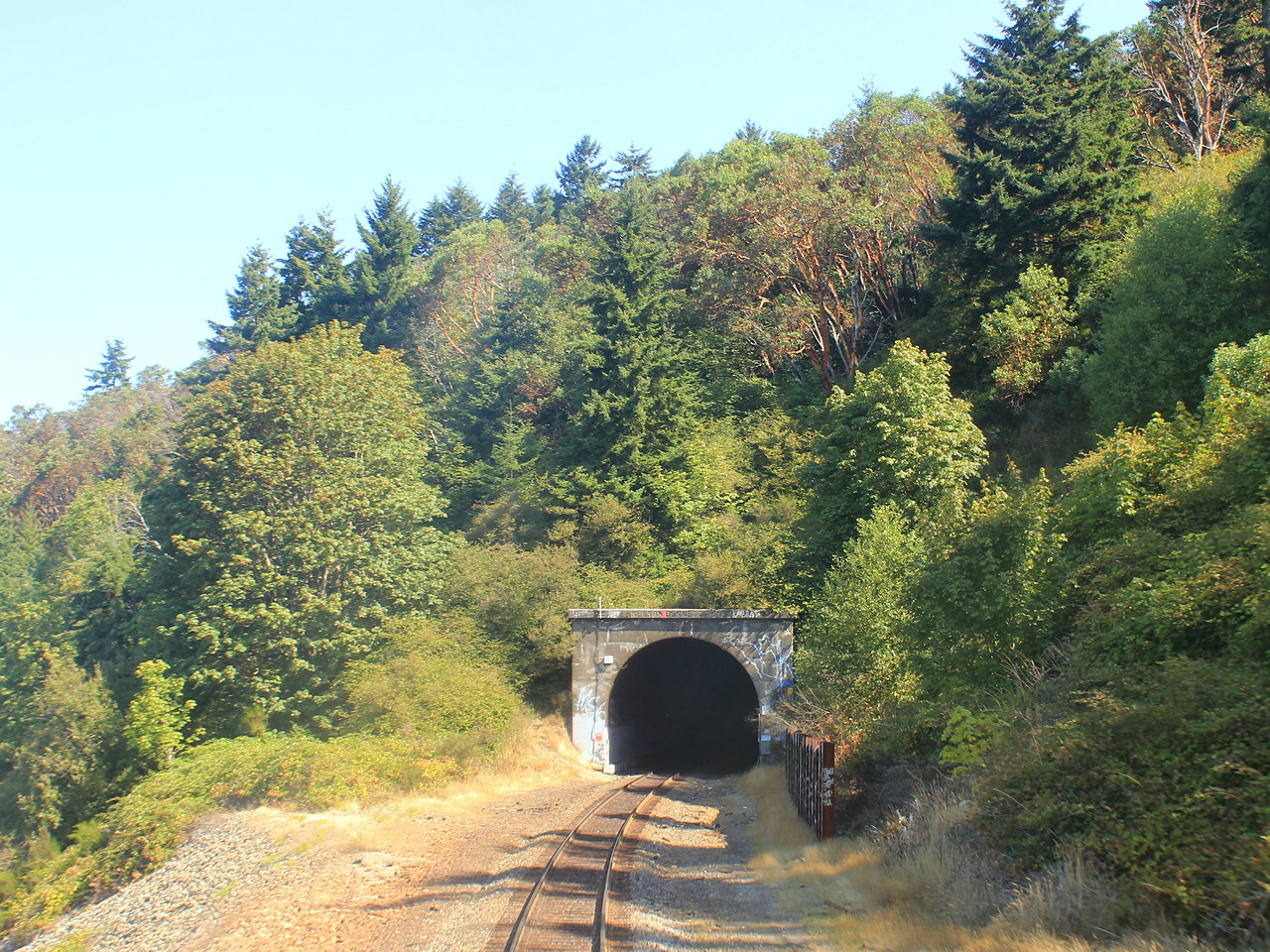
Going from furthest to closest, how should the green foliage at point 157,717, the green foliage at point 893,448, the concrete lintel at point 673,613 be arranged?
the concrete lintel at point 673,613, the green foliage at point 157,717, the green foliage at point 893,448

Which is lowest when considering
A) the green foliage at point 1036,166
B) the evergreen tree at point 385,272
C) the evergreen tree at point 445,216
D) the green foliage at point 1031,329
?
the green foliage at point 1031,329

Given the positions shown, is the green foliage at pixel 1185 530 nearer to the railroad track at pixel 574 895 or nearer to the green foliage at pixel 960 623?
the green foliage at pixel 960 623

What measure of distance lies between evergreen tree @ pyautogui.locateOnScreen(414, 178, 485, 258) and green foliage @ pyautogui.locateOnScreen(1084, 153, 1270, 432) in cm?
5804

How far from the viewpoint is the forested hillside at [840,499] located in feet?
34.1

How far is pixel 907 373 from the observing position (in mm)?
26234

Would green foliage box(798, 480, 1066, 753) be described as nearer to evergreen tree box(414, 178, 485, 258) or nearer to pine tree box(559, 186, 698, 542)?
pine tree box(559, 186, 698, 542)

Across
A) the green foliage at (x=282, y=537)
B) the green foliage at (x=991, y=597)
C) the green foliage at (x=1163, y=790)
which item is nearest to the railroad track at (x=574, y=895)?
the green foliage at (x=1163, y=790)

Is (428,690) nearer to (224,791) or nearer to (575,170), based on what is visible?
(224,791)

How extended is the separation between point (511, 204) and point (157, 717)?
78.2 meters

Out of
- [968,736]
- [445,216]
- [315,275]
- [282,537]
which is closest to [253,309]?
[315,275]

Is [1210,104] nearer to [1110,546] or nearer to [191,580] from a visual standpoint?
[1110,546]

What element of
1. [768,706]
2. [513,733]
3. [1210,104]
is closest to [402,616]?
[513,733]

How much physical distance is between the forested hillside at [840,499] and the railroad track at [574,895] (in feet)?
16.0

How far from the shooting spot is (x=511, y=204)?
316 feet
